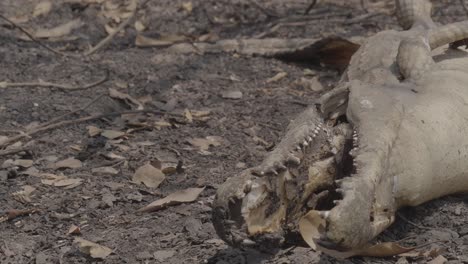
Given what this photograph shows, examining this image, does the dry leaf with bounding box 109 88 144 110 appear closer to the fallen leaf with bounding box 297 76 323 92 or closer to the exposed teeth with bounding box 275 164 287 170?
the fallen leaf with bounding box 297 76 323 92

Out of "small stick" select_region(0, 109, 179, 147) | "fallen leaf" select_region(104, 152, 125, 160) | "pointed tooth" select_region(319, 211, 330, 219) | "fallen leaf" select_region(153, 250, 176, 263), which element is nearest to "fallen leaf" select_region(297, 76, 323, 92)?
"small stick" select_region(0, 109, 179, 147)

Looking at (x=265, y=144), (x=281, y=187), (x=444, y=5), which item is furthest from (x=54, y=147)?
(x=444, y=5)

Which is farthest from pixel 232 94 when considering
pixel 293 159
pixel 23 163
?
pixel 293 159

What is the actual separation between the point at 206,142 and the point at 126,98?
0.77m

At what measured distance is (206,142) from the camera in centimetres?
429

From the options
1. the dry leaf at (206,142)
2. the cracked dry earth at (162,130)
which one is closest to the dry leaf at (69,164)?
the cracked dry earth at (162,130)

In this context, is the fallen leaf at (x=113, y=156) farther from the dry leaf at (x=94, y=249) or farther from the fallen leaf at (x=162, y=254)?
the fallen leaf at (x=162, y=254)

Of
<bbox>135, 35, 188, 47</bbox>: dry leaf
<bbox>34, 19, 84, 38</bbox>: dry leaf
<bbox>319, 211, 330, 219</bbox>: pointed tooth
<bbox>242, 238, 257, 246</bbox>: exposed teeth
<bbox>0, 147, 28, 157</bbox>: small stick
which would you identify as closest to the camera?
<bbox>319, 211, 330, 219</bbox>: pointed tooth

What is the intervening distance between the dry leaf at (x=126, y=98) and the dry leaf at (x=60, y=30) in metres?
1.20

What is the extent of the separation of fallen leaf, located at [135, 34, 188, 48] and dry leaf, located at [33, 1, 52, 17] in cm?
83

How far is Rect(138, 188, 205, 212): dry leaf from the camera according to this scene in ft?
11.5

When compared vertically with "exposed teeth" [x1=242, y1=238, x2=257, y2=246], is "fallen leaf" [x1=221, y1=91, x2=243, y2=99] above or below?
below

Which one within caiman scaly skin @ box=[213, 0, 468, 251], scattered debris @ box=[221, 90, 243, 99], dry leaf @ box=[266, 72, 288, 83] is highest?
caiman scaly skin @ box=[213, 0, 468, 251]

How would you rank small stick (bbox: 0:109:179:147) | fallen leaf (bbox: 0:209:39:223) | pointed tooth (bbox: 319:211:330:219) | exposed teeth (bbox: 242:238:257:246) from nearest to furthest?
pointed tooth (bbox: 319:211:330:219) < exposed teeth (bbox: 242:238:257:246) < fallen leaf (bbox: 0:209:39:223) < small stick (bbox: 0:109:179:147)
